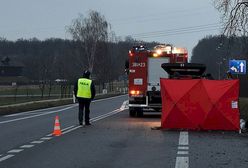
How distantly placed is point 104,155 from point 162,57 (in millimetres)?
14534

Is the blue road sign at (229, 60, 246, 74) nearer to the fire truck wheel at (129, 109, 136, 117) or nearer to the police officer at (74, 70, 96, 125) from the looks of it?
the fire truck wheel at (129, 109, 136, 117)

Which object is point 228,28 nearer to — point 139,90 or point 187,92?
point 139,90

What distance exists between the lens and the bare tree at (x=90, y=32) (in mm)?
90312

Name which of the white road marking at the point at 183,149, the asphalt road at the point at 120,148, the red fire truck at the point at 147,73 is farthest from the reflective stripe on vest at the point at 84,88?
the red fire truck at the point at 147,73

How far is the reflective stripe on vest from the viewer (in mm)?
19672

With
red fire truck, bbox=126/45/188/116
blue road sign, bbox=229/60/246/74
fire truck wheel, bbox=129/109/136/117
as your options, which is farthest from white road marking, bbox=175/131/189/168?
blue road sign, bbox=229/60/246/74

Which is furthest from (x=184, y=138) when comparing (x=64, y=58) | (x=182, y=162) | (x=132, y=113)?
(x=64, y=58)

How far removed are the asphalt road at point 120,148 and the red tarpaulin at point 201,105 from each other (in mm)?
495

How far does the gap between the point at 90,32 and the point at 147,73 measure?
66544 millimetres

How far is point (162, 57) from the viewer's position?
26.0 metres

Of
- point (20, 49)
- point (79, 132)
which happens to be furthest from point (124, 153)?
point (20, 49)

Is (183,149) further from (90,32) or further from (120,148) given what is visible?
(90,32)

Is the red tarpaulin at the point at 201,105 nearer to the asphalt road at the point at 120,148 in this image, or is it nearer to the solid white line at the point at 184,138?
the asphalt road at the point at 120,148

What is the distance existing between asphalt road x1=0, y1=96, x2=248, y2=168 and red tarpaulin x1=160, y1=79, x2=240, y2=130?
1.62 ft
